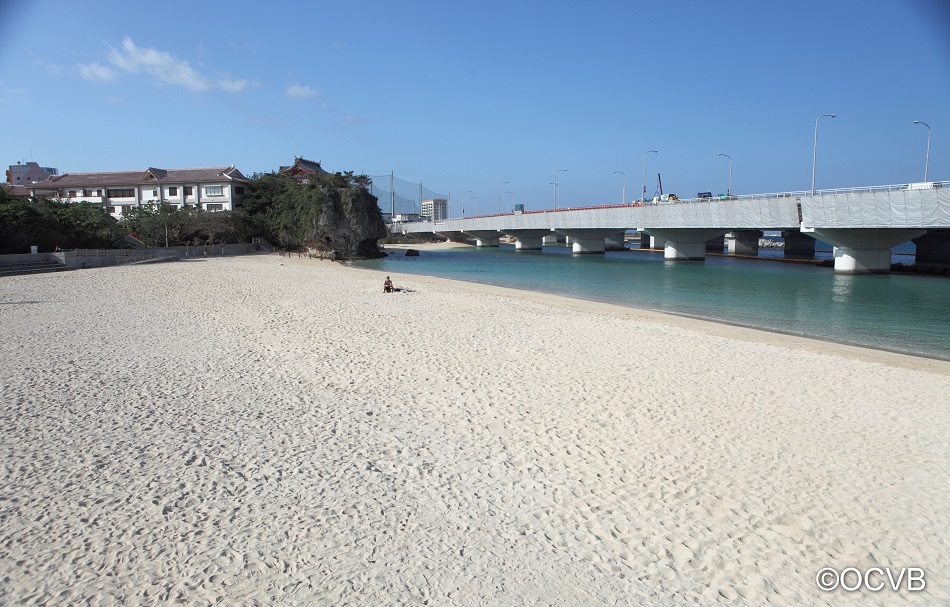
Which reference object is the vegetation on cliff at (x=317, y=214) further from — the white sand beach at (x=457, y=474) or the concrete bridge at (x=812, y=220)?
the white sand beach at (x=457, y=474)

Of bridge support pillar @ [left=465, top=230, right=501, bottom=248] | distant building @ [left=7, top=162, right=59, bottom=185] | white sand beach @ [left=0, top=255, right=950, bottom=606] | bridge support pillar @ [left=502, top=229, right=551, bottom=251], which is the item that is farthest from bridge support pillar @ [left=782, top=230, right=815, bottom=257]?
distant building @ [left=7, top=162, right=59, bottom=185]

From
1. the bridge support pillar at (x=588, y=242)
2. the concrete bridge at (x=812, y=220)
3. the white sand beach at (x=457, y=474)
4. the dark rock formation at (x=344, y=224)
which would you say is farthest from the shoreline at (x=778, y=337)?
the bridge support pillar at (x=588, y=242)

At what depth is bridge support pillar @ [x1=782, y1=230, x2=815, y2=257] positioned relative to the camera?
69.6 meters

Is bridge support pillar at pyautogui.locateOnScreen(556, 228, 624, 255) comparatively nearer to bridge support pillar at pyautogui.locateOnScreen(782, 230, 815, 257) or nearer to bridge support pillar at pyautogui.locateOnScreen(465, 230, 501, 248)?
bridge support pillar at pyautogui.locateOnScreen(782, 230, 815, 257)

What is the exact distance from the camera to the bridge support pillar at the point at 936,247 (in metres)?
51.0

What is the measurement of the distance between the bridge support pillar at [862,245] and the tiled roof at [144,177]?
55.5m

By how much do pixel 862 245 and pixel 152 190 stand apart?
6598 cm

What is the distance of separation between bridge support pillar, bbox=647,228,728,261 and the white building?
4456 centimetres

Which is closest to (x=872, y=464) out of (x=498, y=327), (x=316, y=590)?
(x=316, y=590)

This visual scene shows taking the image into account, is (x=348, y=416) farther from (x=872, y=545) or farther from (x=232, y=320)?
(x=232, y=320)

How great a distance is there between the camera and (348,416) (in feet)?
25.9

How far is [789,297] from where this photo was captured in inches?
1126

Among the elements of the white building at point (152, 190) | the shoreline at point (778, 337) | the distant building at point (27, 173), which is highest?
the distant building at point (27, 173)

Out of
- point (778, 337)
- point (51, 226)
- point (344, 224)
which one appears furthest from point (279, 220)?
point (778, 337)
